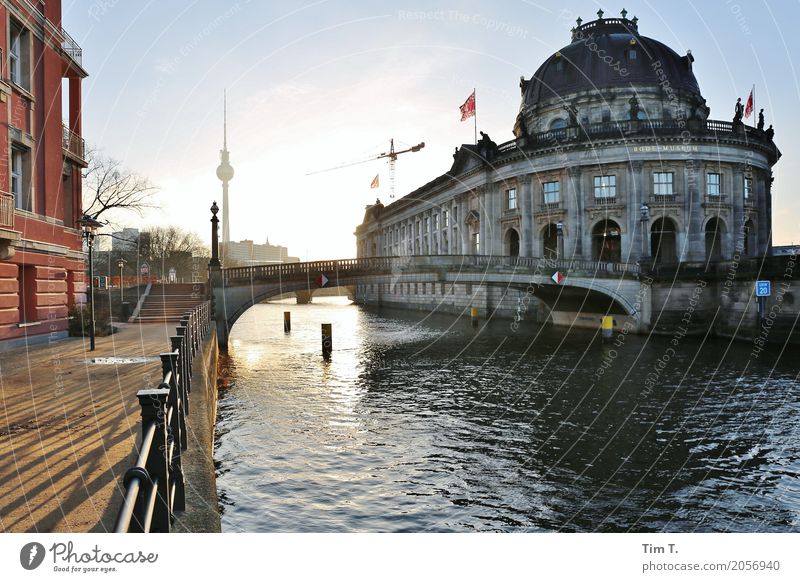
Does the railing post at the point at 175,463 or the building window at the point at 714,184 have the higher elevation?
the building window at the point at 714,184

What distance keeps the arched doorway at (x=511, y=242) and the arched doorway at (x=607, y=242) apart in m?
7.80

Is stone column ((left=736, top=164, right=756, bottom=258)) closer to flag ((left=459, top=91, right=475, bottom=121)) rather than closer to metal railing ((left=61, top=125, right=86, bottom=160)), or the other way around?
flag ((left=459, top=91, right=475, bottom=121))

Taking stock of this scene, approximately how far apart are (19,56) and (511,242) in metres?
46.1

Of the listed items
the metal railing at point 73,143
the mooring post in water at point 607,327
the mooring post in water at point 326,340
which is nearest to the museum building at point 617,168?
the mooring post in water at point 607,327

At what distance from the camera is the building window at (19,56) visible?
20.5 meters

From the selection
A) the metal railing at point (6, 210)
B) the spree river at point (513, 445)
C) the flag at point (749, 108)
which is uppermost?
the flag at point (749, 108)

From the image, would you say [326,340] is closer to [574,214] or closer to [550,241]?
[574,214]

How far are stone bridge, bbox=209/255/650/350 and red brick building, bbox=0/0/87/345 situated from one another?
1002 cm

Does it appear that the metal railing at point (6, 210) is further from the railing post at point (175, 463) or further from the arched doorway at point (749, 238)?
the arched doorway at point (749, 238)

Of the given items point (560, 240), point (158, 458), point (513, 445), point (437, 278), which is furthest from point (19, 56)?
point (560, 240)

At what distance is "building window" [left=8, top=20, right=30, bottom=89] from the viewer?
67.4 feet

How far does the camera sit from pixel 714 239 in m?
52.7

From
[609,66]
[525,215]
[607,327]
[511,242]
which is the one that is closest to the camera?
[607,327]
